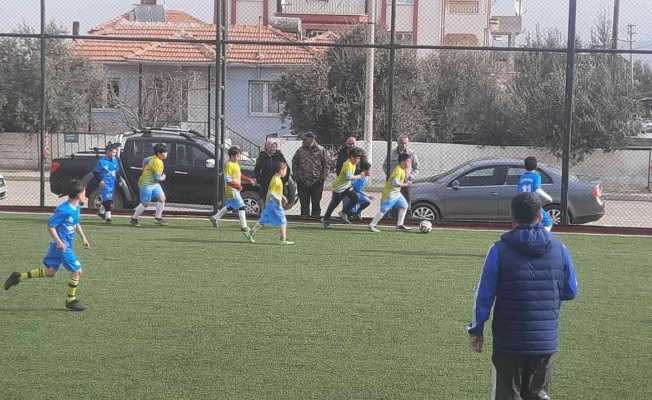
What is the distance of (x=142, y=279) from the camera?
12375 mm

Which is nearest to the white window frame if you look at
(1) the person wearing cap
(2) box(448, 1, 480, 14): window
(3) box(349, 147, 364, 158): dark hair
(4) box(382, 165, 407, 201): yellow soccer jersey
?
(1) the person wearing cap

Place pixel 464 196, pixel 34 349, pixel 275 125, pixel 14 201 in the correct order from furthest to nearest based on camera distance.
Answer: pixel 275 125
pixel 14 201
pixel 464 196
pixel 34 349

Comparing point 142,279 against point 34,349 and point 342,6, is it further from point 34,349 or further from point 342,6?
point 342,6

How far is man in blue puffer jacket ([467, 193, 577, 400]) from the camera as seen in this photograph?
598 cm

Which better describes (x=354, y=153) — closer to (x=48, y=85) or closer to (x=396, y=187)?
(x=396, y=187)

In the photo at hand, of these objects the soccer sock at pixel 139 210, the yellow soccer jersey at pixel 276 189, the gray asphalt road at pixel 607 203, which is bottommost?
the gray asphalt road at pixel 607 203

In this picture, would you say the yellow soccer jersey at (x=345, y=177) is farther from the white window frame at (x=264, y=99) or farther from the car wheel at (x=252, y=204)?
the white window frame at (x=264, y=99)

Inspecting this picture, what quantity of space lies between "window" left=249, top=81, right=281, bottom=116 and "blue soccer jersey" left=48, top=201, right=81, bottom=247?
A: 27.5 metres

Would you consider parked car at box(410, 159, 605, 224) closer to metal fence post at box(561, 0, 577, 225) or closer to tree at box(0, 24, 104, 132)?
metal fence post at box(561, 0, 577, 225)

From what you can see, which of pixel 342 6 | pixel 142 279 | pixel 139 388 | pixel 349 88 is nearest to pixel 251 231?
pixel 142 279

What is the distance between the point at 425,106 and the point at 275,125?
19.8 feet

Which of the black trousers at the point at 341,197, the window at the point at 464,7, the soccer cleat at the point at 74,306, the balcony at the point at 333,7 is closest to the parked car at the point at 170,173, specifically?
the black trousers at the point at 341,197

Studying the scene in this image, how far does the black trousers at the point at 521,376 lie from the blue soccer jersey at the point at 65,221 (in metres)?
5.70

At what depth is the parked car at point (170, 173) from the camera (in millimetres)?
20094
